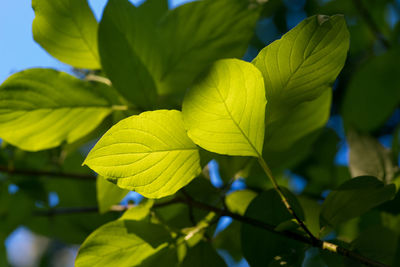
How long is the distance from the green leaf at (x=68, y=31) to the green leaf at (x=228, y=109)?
0.34m

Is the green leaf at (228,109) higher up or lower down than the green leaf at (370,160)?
higher up

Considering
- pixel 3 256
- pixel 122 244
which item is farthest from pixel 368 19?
pixel 3 256

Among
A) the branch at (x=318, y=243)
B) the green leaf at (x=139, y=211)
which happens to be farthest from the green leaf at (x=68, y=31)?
the branch at (x=318, y=243)

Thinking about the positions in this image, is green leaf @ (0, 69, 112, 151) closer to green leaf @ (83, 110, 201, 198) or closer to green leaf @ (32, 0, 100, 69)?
green leaf @ (32, 0, 100, 69)

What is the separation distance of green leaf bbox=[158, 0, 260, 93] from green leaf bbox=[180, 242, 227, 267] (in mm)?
312

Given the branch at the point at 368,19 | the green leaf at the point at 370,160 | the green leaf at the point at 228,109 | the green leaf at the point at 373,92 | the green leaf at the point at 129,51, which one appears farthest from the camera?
the branch at the point at 368,19

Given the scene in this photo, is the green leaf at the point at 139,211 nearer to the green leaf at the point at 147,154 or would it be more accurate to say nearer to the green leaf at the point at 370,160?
the green leaf at the point at 147,154

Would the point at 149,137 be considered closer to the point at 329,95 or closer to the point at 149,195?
the point at 149,195

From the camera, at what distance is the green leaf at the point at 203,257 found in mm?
649

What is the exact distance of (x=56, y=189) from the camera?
Answer: 124 cm

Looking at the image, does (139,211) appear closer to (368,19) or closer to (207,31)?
(207,31)

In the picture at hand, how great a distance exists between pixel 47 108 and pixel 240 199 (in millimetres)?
383

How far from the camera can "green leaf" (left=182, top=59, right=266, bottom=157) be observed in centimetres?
46

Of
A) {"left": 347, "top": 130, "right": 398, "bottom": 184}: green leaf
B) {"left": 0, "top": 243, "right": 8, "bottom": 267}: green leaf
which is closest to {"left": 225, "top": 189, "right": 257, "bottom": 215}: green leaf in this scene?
{"left": 347, "top": 130, "right": 398, "bottom": 184}: green leaf
